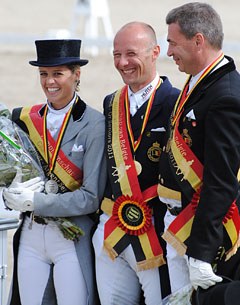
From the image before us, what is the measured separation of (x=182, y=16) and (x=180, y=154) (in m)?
0.63

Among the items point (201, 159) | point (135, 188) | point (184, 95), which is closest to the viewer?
point (201, 159)

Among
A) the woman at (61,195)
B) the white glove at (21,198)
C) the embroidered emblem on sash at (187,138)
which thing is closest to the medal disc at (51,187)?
the woman at (61,195)

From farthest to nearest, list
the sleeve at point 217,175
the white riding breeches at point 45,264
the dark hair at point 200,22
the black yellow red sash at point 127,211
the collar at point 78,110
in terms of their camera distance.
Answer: the collar at point 78,110 → the white riding breeches at point 45,264 → the black yellow red sash at point 127,211 → the dark hair at point 200,22 → the sleeve at point 217,175

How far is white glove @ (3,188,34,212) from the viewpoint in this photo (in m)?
4.51

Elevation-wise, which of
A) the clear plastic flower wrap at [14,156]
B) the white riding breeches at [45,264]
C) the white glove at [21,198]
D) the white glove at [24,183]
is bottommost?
the white riding breeches at [45,264]

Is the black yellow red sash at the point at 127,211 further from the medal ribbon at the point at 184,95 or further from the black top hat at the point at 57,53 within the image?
the black top hat at the point at 57,53

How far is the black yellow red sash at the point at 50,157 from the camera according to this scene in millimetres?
4645

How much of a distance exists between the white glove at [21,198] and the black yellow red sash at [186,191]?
0.75 metres

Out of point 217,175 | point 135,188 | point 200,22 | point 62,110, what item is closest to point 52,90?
point 62,110

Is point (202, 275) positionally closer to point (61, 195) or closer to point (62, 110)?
point (61, 195)

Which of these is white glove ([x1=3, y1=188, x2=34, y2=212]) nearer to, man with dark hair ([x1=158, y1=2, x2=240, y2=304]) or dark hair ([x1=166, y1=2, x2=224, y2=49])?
man with dark hair ([x1=158, y1=2, x2=240, y2=304])

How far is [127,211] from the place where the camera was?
4516mm

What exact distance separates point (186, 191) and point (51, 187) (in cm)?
83

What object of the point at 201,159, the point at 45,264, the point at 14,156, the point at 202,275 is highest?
the point at 201,159
